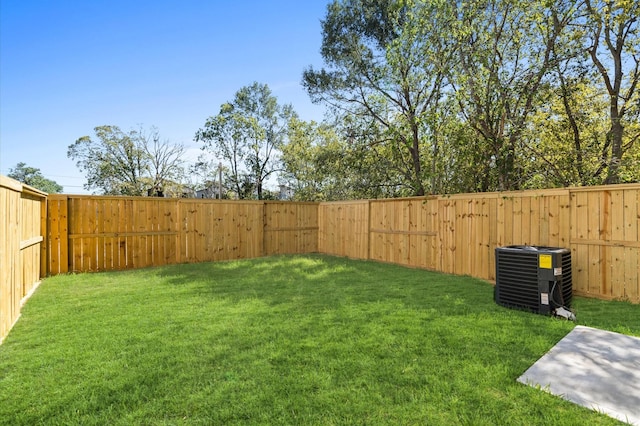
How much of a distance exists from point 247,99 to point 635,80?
16.4 m

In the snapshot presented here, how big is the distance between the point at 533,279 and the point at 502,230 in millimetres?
1924

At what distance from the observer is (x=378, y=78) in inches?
366

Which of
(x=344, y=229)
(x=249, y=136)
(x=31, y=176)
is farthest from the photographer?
(x=31, y=176)

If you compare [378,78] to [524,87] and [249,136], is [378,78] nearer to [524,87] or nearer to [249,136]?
[524,87]

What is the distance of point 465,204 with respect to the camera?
621 centimetres

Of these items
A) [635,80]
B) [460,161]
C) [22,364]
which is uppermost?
[635,80]

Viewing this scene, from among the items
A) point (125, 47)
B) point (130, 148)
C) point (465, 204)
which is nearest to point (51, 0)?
point (125, 47)

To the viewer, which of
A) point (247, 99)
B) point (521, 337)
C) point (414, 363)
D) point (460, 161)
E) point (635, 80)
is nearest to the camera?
point (414, 363)

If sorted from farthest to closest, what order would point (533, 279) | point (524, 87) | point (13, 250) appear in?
point (524, 87), point (533, 279), point (13, 250)

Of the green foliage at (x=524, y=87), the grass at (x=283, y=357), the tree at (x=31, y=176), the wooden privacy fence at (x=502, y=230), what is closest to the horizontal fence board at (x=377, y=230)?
the wooden privacy fence at (x=502, y=230)

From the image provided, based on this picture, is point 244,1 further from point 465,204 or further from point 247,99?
point 247,99

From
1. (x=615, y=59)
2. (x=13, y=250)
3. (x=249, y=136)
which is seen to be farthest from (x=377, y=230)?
(x=249, y=136)

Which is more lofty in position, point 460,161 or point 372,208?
point 460,161

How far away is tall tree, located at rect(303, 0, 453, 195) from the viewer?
8688 mm
